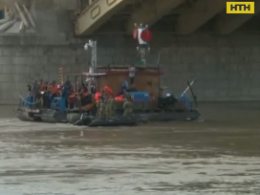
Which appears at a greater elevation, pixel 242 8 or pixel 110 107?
pixel 242 8

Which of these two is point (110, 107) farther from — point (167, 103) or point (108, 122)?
point (167, 103)

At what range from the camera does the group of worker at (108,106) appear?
31.7 metres

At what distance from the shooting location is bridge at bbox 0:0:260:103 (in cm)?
4756

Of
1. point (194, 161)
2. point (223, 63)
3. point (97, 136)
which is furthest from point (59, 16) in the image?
point (194, 161)

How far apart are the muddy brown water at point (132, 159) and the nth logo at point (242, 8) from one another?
14.5 m

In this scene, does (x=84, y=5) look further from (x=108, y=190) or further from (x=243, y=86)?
(x=108, y=190)

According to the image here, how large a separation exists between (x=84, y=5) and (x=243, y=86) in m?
9.96

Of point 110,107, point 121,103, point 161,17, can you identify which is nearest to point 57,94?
point 121,103

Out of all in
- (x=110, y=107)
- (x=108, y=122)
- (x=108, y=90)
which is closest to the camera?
(x=108, y=122)

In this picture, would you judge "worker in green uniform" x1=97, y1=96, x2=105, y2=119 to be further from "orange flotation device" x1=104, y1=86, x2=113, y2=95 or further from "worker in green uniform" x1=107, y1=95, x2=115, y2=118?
"orange flotation device" x1=104, y1=86, x2=113, y2=95

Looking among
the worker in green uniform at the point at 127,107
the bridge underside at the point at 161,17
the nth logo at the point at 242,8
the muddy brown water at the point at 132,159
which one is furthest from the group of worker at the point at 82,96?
the nth logo at the point at 242,8

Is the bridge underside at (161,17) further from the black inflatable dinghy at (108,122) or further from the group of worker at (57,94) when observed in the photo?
the black inflatable dinghy at (108,122)

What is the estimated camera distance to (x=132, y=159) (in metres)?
20.7

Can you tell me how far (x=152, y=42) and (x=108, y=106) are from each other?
61.6ft
